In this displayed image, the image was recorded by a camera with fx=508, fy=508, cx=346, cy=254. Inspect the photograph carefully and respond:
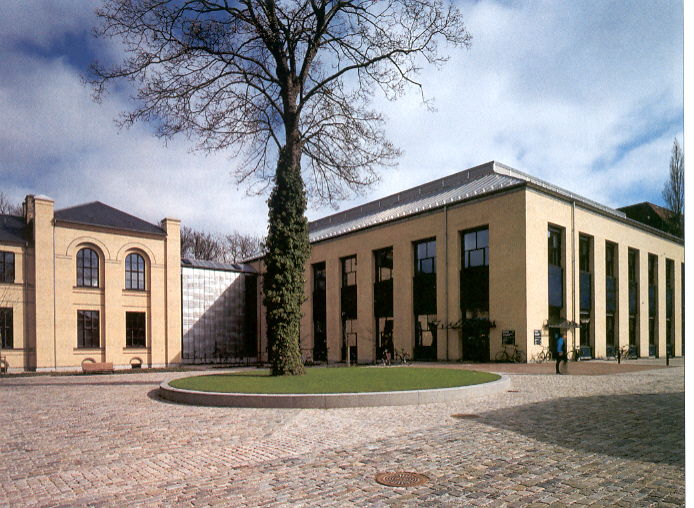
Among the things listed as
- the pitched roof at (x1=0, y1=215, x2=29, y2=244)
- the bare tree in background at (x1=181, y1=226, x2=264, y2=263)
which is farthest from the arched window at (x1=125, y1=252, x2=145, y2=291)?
the bare tree in background at (x1=181, y1=226, x2=264, y2=263)

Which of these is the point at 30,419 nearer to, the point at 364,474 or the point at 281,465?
the point at 281,465

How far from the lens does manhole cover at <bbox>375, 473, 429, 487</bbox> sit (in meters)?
4.55

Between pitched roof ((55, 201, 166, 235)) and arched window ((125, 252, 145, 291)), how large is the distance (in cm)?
169

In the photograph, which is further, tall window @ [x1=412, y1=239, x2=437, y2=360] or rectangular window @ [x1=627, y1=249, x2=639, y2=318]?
rectangular window @ [x1=627, y1=249, x2=639, y2=318]

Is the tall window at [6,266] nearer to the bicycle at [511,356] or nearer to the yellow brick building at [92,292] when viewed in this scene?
the yellow brick building at [92,292]

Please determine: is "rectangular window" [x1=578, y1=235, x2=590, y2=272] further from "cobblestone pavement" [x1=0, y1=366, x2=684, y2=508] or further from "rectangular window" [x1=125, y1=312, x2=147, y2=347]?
"rectangular window" [x1=125, y1=312, x2=147, y2=347]

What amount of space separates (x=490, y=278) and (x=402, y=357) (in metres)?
5.74

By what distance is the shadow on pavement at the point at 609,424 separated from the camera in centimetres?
571

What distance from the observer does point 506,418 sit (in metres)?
7.81

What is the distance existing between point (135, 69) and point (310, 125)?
237 inches

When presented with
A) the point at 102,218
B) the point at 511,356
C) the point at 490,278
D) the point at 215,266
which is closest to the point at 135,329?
the point at 102,218

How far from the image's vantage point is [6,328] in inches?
846

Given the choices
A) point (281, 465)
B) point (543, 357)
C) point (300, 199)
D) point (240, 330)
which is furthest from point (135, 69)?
point (240, 330)

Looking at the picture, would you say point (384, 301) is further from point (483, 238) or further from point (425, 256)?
point (483, 238)
